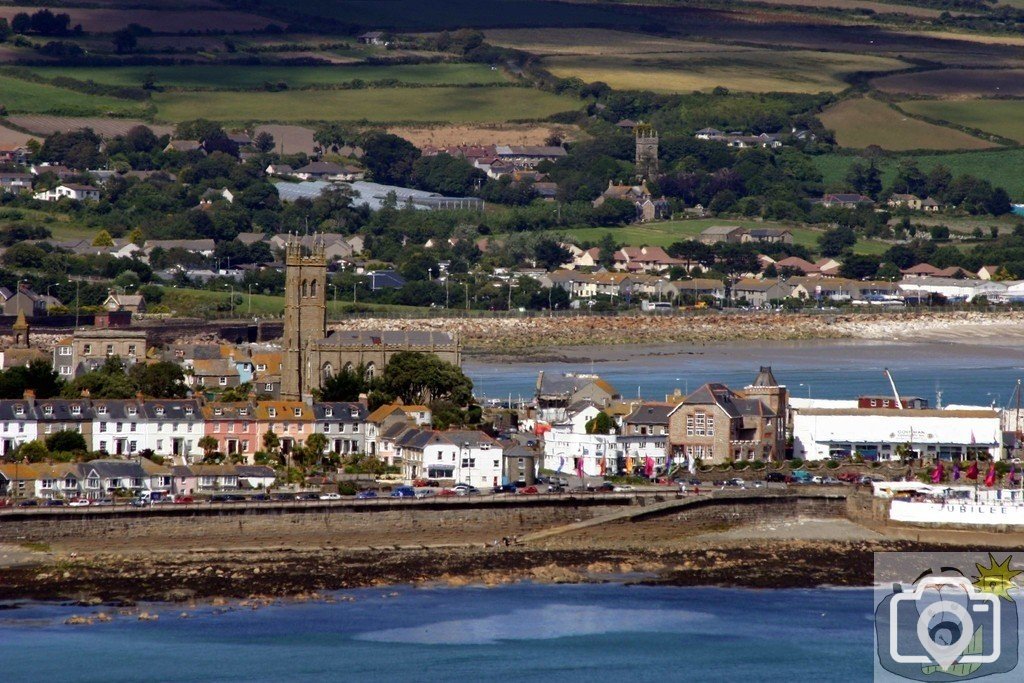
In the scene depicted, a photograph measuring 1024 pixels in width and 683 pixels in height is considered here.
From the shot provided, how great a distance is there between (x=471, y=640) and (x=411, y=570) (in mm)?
6964

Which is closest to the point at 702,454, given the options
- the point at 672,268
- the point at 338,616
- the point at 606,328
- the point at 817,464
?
the point at 817,464

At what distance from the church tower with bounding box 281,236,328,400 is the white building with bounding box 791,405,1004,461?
19.3m

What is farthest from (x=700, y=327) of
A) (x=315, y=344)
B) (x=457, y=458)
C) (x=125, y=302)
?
(x=457, y=458)

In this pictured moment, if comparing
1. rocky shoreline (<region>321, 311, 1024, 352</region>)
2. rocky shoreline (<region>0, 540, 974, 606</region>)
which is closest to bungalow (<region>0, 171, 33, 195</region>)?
rocky shoreline (<region>321, 311, 1024, 352</region>)

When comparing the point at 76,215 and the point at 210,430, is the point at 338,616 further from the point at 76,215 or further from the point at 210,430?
the point at 76,215

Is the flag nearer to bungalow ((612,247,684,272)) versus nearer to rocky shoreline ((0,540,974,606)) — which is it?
rocky shoreline ((0,540,974,606))

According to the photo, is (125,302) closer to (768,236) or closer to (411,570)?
(768,236)

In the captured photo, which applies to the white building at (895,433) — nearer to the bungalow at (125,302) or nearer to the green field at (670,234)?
the bungalow at (125,302)

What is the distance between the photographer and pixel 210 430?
7406cm

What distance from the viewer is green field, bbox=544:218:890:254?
186 metres

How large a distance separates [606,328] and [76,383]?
221ft

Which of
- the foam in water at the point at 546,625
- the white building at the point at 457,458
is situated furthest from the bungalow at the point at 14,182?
the foam in water at the point at 546,625

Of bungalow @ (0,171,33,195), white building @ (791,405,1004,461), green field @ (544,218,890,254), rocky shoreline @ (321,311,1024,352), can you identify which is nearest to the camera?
white building @ (791,405,1004,461)

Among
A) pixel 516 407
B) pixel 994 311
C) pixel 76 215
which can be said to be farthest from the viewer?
pixel 76 215
